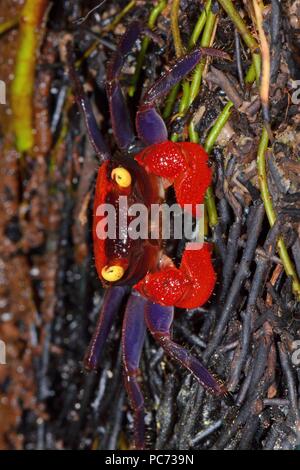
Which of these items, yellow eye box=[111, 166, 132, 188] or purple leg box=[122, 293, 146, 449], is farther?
purple leg box=[122, 293, 146, 449]

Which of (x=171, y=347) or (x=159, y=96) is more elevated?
(x=159, y=96)

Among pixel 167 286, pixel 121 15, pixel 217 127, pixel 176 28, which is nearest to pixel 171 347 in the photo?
pixel 167 286

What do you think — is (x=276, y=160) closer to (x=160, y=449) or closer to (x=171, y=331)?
(x=171, y=331)

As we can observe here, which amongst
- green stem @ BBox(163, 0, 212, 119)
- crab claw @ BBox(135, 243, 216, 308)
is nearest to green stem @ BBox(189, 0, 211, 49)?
green stem @ BBox(163, 0, 212, 119)

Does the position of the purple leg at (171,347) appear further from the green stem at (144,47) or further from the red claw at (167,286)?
the green stem at (144,47)

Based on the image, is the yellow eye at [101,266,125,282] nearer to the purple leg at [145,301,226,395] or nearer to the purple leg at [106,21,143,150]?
the purple leg at [145,301,226,395]

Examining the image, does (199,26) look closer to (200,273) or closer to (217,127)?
(217,127)

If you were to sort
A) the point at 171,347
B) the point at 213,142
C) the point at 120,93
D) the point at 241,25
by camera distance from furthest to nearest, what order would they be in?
the point at 120,93 → the point at 171,347 → the point at 213,142 → the point at 241,25
